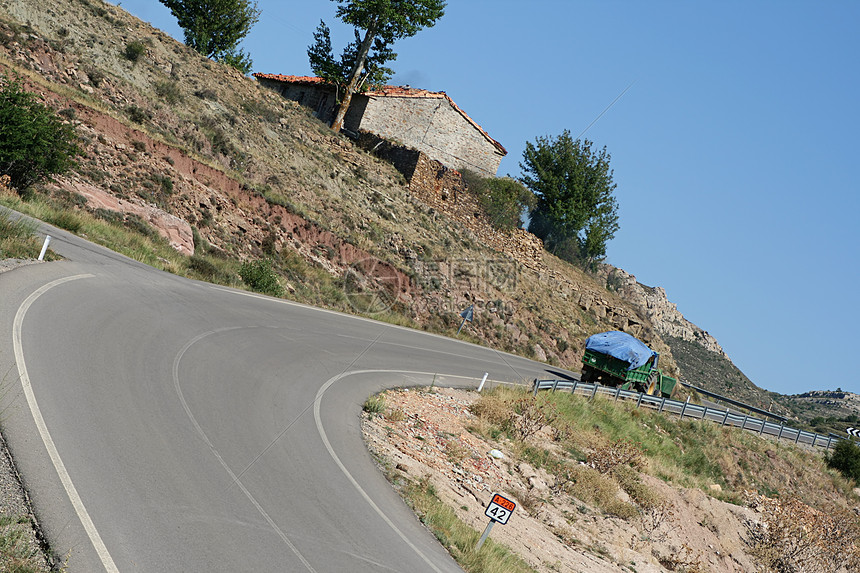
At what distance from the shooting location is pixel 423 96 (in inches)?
2052

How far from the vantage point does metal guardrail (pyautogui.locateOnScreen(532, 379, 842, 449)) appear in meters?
28.8

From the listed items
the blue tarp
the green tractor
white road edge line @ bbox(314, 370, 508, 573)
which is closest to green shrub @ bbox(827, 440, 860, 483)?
the green tractor

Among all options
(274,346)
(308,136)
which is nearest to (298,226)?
(308,136)

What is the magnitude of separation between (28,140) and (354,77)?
3124 cm

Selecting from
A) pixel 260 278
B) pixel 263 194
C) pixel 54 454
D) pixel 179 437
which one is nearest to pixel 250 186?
pixel 263 194

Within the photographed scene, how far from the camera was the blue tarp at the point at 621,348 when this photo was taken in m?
33.3

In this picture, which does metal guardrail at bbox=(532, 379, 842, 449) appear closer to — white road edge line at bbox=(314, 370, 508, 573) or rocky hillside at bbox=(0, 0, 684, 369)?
rocky hillside at bbox=(0, 0, 684, 369)

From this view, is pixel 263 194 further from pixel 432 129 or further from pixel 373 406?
pixel 432 129

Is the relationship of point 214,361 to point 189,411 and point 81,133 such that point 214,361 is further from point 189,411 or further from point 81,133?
point 81,133

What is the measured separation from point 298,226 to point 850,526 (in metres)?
27.0

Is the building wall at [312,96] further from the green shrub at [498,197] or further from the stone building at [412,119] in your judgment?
the green shrub at [498,197]

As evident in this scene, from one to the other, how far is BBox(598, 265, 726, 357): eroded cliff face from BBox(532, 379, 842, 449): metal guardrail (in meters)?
56.9

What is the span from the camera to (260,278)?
2777cm

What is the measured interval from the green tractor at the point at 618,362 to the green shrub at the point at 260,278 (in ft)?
49.6
